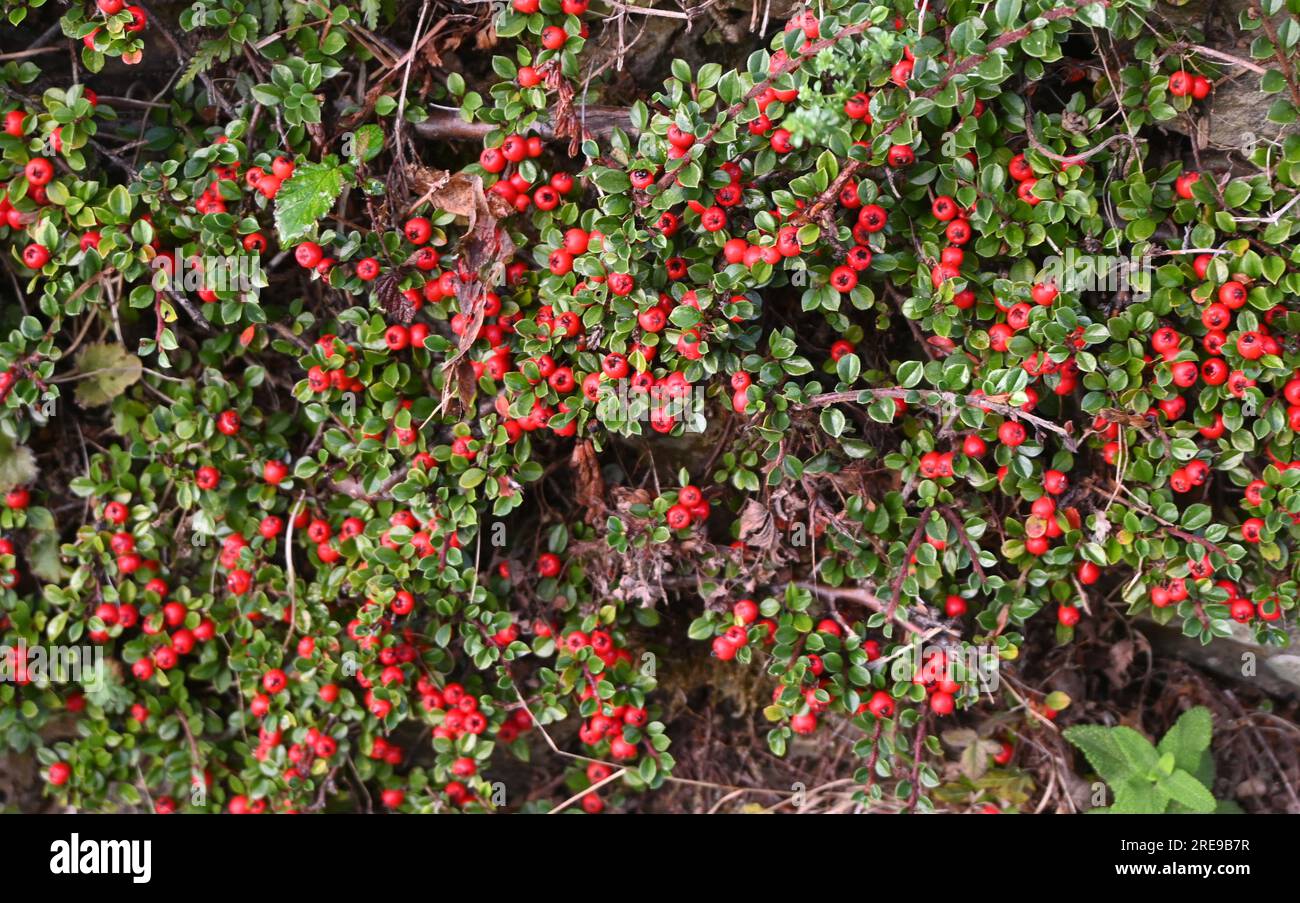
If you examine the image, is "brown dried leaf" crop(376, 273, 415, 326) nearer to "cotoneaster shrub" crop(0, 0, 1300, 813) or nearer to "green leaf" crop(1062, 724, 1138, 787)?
"cotoneaster shrub" crop(0, 0, 1300, 813)

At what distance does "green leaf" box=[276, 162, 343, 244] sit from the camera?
342cm

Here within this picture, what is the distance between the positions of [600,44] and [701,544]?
1.91 m

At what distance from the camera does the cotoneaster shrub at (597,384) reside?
3.26 metres

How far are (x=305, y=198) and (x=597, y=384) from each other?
4.06ft

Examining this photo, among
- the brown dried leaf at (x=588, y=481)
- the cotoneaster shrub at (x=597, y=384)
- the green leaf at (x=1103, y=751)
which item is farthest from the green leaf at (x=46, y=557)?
the green leaf at (x=1103, y=751)

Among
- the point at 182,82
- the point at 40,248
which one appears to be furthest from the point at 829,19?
the point at 40,248

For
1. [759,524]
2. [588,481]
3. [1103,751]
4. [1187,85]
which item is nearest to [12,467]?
[588,481]

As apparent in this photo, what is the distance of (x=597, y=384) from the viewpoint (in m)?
Result: 3.47

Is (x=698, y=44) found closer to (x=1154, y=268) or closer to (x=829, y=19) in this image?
(x=829, y=19)

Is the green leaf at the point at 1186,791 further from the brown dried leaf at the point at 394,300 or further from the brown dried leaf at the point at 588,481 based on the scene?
the brown dried leaf at the point at 394,300

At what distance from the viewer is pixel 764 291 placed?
3.65 metres

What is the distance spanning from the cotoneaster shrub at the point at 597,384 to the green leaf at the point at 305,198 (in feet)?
0.06

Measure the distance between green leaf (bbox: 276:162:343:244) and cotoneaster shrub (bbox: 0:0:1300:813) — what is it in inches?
0.7

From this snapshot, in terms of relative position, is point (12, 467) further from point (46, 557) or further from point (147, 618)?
point (147, 618)
